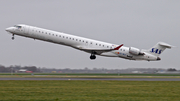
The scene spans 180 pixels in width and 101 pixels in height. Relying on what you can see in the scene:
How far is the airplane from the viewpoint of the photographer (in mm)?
41688

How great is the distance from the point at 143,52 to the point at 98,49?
364 inches

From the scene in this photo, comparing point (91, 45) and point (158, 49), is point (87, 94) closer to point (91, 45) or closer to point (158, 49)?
point (91, 45)

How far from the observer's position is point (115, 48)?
43.2 m

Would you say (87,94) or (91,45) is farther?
(91,45)

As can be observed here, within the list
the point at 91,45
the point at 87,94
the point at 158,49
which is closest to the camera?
the point at 87,94

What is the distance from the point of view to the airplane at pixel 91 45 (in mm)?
41688

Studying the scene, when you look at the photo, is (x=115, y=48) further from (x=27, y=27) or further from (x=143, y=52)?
(x=27, y=27)

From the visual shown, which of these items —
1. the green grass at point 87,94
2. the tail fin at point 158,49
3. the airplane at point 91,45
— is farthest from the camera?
the tail fin at point 158,49

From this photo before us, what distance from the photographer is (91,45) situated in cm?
4372

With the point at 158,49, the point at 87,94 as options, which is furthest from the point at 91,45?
the point at 87,94

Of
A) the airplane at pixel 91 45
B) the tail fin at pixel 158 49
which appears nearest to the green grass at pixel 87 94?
the airplane at pixel 91 45

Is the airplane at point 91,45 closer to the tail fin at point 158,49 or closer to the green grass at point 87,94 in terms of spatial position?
the tail fin at point 158,49

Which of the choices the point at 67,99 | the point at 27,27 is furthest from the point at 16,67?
the point at 67,99

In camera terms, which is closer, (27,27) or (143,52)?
(27,27)
